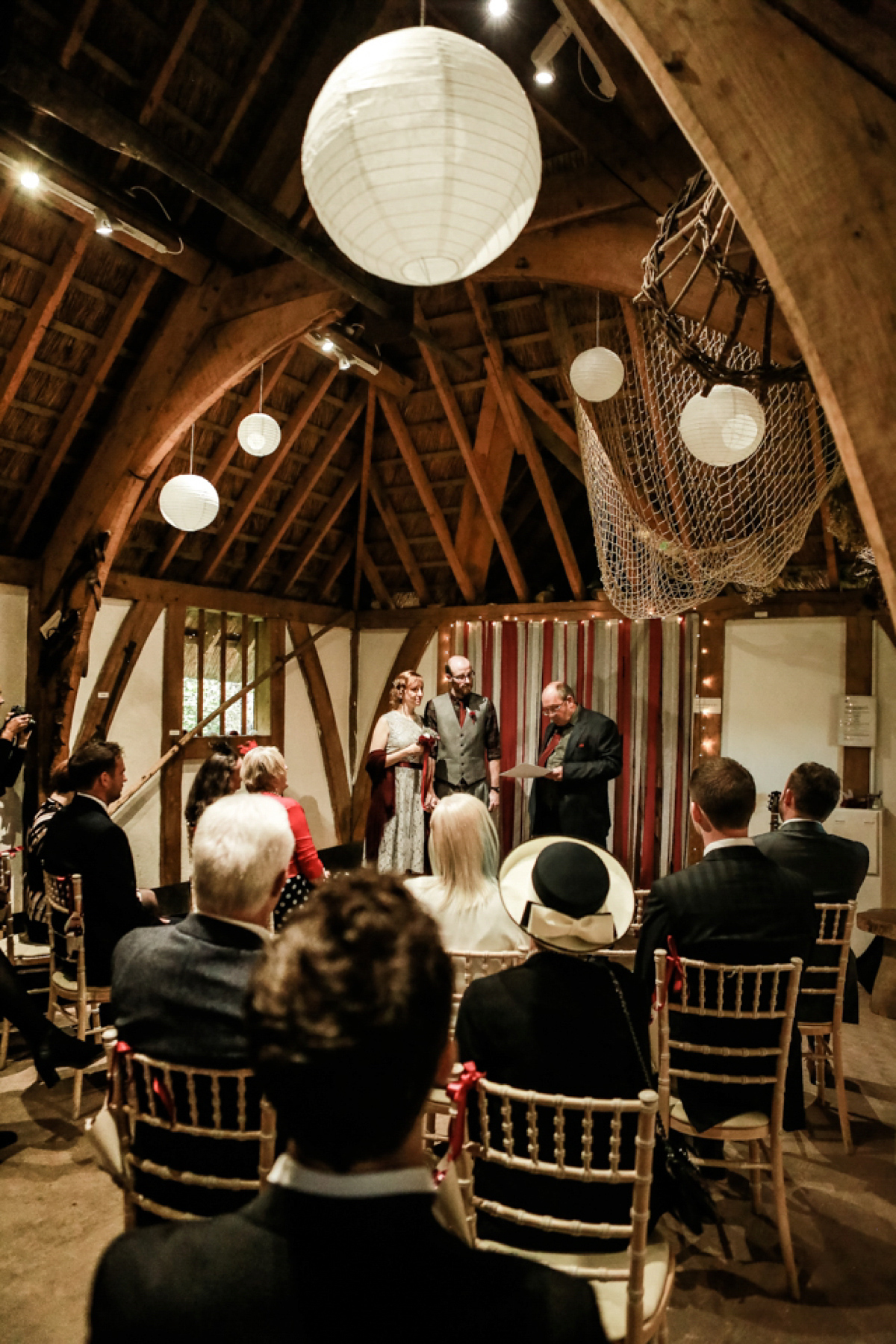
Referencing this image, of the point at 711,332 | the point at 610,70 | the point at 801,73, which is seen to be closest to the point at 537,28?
the point at 610,70

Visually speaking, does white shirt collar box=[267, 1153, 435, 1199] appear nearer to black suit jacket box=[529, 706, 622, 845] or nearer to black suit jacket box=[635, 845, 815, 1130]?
black suit jacket box=[635, 845, 815, 1130]

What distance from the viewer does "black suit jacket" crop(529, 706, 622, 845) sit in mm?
5812

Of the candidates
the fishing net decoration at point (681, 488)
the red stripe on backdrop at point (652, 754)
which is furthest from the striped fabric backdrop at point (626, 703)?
the fishing net decoration at point (681, 488)

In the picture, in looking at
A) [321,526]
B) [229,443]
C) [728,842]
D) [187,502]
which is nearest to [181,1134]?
[728,842]

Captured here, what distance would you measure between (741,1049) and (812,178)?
219 cm

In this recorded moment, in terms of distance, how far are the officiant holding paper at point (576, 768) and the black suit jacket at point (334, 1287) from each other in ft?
16.3

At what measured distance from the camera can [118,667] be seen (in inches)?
270

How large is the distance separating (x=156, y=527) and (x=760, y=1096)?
6.30 metres

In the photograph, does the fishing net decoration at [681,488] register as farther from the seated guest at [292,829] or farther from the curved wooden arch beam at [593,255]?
the seated guest at [292,829]

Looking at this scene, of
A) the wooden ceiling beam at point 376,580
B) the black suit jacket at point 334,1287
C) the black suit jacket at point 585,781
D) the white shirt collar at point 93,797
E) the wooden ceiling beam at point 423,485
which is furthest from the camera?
the wooden ceiling beam at point 376,580

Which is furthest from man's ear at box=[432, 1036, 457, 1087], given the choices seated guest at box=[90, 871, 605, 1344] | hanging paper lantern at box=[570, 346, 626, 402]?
hanging paper lantern at box=[570, 346, 626, 402]

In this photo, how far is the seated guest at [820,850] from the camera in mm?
3355

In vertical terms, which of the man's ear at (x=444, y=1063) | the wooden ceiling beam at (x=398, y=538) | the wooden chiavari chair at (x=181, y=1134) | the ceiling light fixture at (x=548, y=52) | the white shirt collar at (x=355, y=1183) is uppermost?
the ceiling light fixture at (x=548, y=52)

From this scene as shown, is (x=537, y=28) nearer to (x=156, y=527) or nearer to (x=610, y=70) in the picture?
(x=610, y=70)
